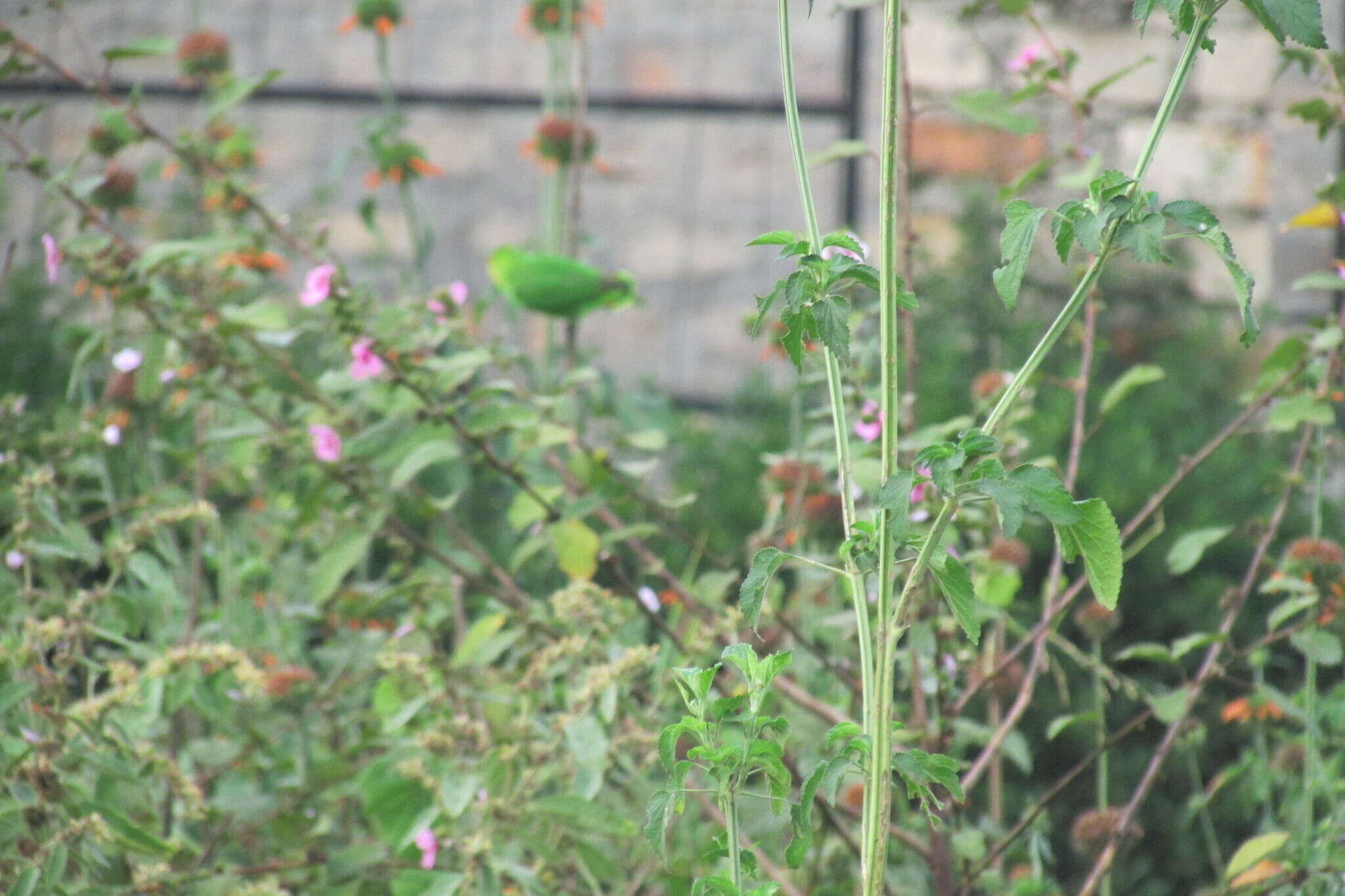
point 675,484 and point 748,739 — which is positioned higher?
point 748,739

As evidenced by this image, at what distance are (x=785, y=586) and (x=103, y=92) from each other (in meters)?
1.16

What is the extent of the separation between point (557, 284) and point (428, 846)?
56cm

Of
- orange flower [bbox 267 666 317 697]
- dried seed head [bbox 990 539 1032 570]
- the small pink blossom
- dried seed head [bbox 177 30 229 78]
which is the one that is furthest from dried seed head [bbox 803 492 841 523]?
dried seed head [bbox 177 30 229 78]

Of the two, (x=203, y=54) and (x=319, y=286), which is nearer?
(x=319, y=286)

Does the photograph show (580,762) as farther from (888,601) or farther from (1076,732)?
(1076,732)

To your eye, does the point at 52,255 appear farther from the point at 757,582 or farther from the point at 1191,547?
the point at 1191,547

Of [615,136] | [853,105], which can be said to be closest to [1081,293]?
[853,105]

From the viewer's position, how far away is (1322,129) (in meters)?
1.00

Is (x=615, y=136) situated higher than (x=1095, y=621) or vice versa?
(x=615, y=136)

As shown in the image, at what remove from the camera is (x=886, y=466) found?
0.54 metres

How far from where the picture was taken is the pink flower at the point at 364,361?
3.34 feet

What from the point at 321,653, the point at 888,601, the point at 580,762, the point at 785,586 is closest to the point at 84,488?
the point at 321,653

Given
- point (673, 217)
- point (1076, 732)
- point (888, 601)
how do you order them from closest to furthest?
point (888, 601), point (1076, 732), point (673, 217)

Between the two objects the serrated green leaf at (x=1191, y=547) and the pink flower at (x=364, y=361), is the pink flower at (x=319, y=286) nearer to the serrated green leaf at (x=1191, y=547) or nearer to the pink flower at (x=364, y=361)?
the pink flower at (x=364, y=361)
